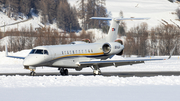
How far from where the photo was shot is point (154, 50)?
96.1m

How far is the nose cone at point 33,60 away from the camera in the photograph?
24.2 metres

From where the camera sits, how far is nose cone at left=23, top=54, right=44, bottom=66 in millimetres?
24219

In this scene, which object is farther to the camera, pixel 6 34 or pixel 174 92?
pixel 6 34

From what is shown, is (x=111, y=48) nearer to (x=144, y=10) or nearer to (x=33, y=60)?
(x=33, y=60)

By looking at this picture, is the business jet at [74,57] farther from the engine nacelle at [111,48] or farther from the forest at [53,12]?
the forest at [53,12]

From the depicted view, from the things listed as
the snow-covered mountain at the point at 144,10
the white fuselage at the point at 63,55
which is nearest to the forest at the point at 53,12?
the snow-covered mountain at the point at 144,10

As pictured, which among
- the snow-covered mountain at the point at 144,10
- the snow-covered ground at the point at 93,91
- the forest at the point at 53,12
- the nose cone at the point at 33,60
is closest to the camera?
the snow-covered ground at the point at 93,91

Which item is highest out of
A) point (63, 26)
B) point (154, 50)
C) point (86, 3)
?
point (86, 3)

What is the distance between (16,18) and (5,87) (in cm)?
11612

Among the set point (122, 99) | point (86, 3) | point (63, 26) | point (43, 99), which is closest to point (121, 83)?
point (122, 99)

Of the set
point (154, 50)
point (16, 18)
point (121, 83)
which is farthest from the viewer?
point (16, 18)

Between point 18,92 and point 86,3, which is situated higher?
point 86,3

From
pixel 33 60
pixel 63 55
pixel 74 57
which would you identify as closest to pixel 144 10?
pixel 74 57

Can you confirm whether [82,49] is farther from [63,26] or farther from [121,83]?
[63,26]
